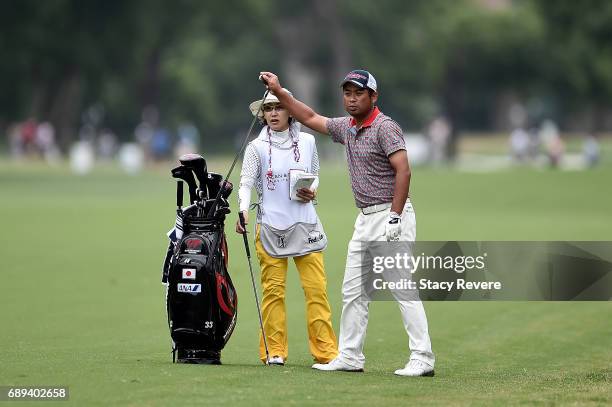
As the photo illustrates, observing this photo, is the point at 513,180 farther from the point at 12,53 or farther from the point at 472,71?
the point at 472,71

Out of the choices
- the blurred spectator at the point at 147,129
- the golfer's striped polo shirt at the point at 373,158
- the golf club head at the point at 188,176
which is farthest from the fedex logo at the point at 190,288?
the blurred spectator at the point at 147,129

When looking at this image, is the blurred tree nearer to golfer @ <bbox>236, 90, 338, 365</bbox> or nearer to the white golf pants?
golfer @ <bbox>236, 90, 338, 365</bbox>

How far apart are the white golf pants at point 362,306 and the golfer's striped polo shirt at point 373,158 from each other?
0.13 m

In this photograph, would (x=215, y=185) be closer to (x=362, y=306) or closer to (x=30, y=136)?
(x=362, y=306)

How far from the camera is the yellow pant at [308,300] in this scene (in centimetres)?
1108

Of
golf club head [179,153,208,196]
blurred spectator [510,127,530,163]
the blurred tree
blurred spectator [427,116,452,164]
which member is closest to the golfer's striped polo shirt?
golf club head [179,153,208,196]

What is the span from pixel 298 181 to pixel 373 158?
73cm

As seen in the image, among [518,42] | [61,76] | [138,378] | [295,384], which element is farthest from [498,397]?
[518,42]

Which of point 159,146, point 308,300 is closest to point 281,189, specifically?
point 308,300

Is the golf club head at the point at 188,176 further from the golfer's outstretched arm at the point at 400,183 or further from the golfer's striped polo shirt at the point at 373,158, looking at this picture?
the golfer's outstretched arm at the point at 400,183

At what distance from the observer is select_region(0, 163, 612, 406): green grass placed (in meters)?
9.43

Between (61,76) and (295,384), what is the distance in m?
66.2

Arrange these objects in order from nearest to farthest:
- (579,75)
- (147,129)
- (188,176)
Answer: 1. (188,176)
2. (147,129)
3. (579,75)

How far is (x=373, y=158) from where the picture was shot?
10484 millimetres
